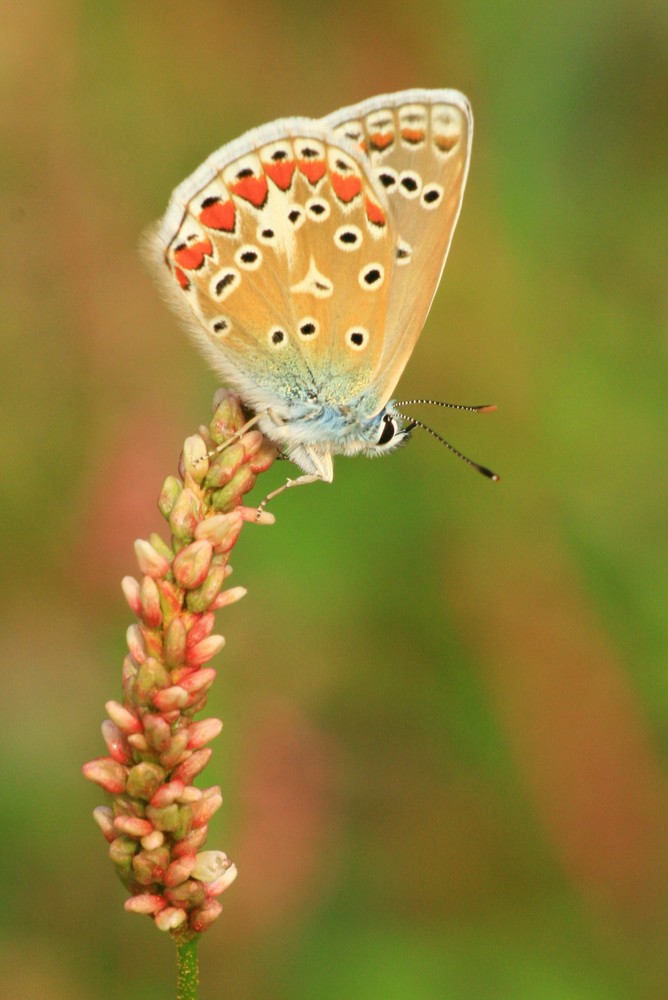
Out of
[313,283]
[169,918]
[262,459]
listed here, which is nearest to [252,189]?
[313,283]

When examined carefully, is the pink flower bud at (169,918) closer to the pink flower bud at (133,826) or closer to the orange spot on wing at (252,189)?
the pink flower bud at (133,826)

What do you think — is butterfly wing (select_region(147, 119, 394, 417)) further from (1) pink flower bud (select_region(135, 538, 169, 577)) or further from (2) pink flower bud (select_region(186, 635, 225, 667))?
(2) pink flower bud (select_region(186, 635, 225, 667))

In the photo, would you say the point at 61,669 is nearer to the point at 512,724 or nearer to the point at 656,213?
the point at 512,724

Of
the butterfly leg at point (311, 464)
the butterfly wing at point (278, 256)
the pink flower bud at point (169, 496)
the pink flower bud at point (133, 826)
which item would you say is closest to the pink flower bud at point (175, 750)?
the pink flower bud at point (133, 826)

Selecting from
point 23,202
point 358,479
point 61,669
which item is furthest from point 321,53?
point 61,669

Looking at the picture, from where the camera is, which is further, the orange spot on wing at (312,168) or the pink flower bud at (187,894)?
the orange spot on wing at (312,168)
